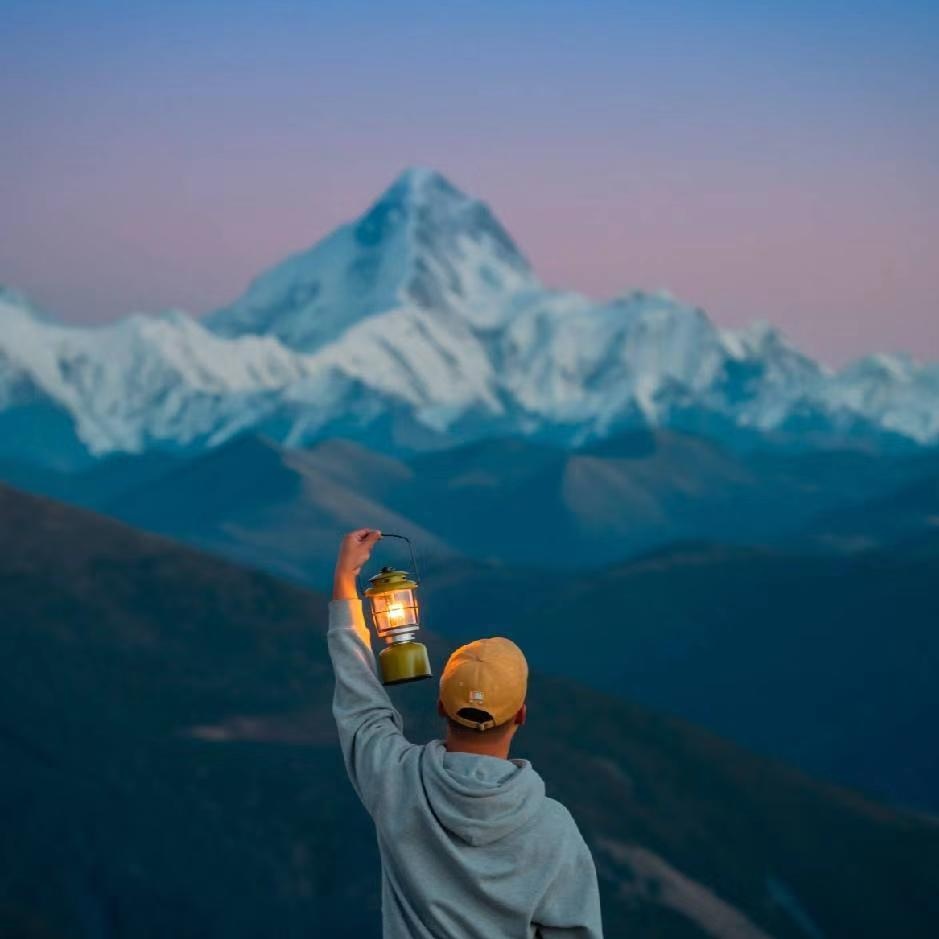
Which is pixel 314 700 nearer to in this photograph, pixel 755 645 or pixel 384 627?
pixel 755 645

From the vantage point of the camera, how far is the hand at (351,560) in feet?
13.5

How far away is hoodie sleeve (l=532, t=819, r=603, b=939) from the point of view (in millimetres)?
3707

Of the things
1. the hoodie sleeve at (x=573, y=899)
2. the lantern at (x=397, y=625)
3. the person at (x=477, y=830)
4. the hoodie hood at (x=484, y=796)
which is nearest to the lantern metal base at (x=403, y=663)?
the lantern at (x=397, y=625)

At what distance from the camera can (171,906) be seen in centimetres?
3759

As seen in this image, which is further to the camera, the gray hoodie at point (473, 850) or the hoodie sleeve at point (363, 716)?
the hoodie sleeve at point (363, 716)

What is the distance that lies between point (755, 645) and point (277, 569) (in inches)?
2300

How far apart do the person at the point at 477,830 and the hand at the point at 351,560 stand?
436 mm

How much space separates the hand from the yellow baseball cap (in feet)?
1.48

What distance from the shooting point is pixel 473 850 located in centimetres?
372

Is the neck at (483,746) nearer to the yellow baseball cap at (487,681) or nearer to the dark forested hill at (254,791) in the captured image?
the yellow baseball cap at (487,681)

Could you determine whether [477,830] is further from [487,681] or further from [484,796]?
[487,681]

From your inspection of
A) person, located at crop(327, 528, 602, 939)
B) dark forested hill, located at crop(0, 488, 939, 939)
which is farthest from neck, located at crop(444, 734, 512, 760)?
dark forested hill, located at crop(0, 488, 939, 939)

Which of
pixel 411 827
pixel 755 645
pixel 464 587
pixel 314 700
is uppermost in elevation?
pixel 411 827

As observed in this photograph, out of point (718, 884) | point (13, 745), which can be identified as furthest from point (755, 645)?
point (13, 745)
